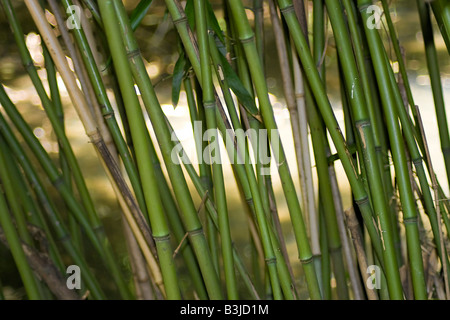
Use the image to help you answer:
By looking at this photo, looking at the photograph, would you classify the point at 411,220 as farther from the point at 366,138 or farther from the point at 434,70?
the point at 434,70

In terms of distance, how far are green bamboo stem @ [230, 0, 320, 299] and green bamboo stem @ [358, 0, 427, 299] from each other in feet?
0.34

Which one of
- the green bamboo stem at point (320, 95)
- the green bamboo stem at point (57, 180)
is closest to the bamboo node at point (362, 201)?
the green bamboo stem at point (320, 95)

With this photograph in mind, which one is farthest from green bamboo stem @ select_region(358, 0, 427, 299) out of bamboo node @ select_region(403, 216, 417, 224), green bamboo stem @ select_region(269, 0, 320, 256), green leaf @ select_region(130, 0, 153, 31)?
green leaf @ select_region(130, 0, 153, 31)

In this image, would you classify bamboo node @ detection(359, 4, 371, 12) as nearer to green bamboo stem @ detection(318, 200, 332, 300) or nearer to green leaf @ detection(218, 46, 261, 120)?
green leaf @ detection(218, 46, 261, 120)

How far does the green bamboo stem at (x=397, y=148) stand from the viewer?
0.43 meters

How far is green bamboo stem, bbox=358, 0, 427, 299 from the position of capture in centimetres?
43

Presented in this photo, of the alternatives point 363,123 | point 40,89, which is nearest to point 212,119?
point 363,123

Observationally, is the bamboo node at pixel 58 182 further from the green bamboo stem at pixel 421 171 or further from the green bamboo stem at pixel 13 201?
the green bamboo stem at pixel 421 171

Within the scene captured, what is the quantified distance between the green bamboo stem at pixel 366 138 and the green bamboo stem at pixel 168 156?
6.5 inches

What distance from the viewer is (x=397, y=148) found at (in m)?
0.44

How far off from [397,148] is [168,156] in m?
0.22
